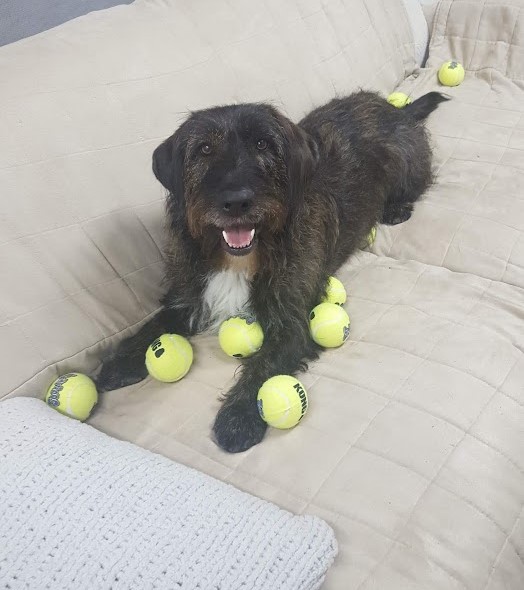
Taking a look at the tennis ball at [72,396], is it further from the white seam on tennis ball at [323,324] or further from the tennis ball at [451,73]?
the tennis ball at [451,73]

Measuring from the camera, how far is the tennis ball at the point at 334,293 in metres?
2.00

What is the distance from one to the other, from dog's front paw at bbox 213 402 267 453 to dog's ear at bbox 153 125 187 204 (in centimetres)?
68

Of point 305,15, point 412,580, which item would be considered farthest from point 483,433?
point 305,15

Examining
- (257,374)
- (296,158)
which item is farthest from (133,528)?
(296,158)

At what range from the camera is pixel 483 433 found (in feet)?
4.71

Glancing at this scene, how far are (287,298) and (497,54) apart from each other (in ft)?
8.28

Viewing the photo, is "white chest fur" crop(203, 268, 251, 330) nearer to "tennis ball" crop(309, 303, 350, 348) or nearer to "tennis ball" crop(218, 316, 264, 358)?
"tennis ball" crop(218, 316, 264, 358)

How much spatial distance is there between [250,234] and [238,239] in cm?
4

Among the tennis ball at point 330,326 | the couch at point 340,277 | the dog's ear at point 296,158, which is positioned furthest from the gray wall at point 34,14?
the tennis ball at point 330,326

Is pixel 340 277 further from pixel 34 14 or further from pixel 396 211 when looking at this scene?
pixel 34 14

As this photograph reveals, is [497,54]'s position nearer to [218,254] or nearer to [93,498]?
[218,254]

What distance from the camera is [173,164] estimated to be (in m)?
1.68

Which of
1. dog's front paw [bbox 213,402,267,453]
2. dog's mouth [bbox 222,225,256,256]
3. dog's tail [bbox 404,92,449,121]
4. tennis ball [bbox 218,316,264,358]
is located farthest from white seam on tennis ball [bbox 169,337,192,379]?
dog's tail [bbox 404,92,449,121]

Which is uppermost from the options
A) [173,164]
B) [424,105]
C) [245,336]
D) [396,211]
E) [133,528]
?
[173,164]
